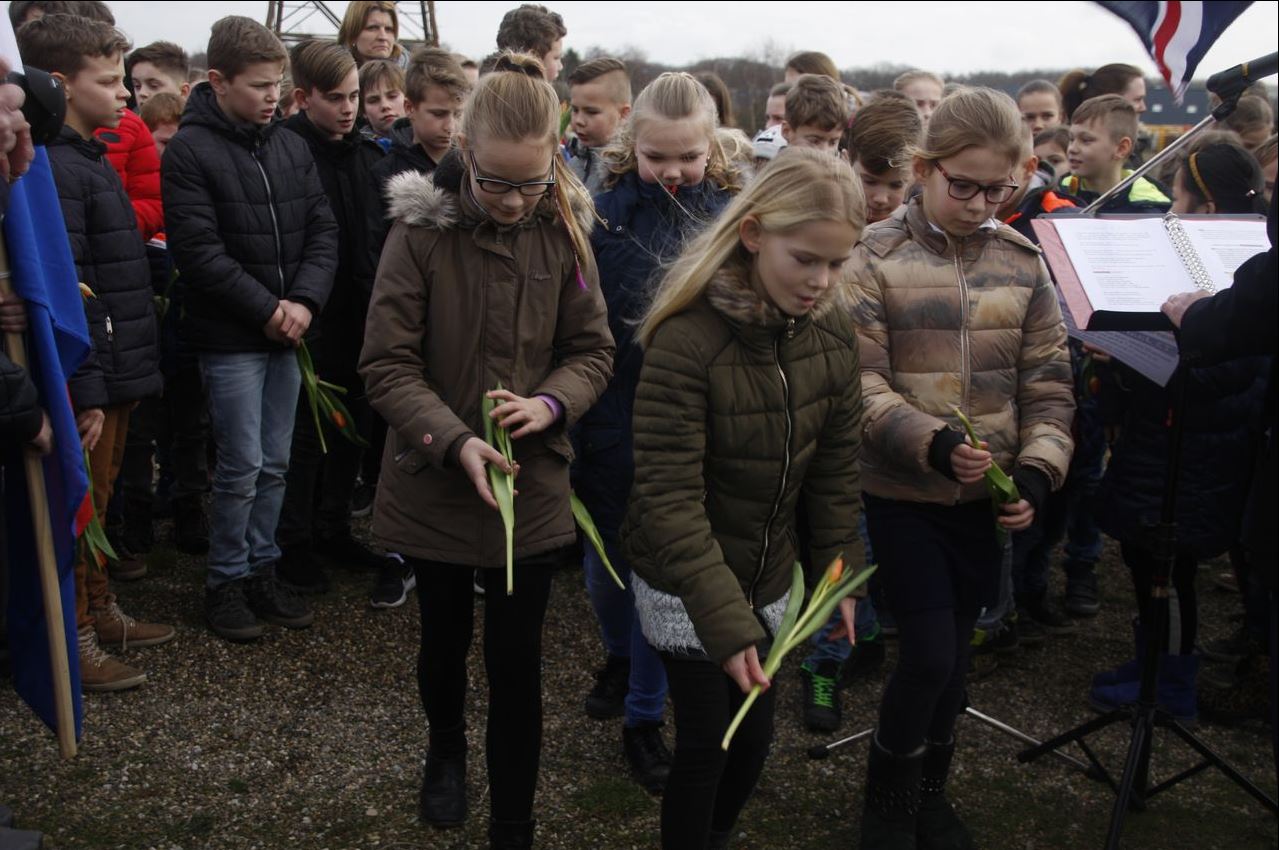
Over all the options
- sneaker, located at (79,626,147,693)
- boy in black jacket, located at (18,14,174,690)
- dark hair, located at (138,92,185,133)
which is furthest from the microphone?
dark hair, located at (138,92,185,133)

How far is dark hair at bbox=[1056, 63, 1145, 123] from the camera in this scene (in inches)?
298

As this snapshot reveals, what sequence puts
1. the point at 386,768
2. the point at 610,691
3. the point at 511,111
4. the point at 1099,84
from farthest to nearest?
the point at 1099,84 < the point at 610,691 < the point at 386,768 < the point at 511,111

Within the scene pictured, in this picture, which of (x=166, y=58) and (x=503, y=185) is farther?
(x=166, y=58)

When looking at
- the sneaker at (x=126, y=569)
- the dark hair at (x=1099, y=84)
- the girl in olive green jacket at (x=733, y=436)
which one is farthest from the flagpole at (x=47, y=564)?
the dark hair at (x=1099, y=84)

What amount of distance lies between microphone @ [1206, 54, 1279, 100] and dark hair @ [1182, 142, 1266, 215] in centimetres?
136

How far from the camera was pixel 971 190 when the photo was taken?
3.21 meters

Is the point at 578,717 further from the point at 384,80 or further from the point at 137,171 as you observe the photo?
the point at 384,80

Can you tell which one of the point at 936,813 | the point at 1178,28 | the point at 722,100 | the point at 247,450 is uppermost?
the point at 1178,28

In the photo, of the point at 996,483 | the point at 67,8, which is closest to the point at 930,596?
the point at 996,483

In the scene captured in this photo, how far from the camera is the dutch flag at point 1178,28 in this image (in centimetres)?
348

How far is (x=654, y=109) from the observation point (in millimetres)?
3613

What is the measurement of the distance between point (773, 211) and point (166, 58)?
5520mm

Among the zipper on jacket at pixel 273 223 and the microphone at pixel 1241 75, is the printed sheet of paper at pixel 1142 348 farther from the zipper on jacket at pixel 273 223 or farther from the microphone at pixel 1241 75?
the zipper on jacket at pixel 273 223

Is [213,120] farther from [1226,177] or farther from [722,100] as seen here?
[1226,177]
